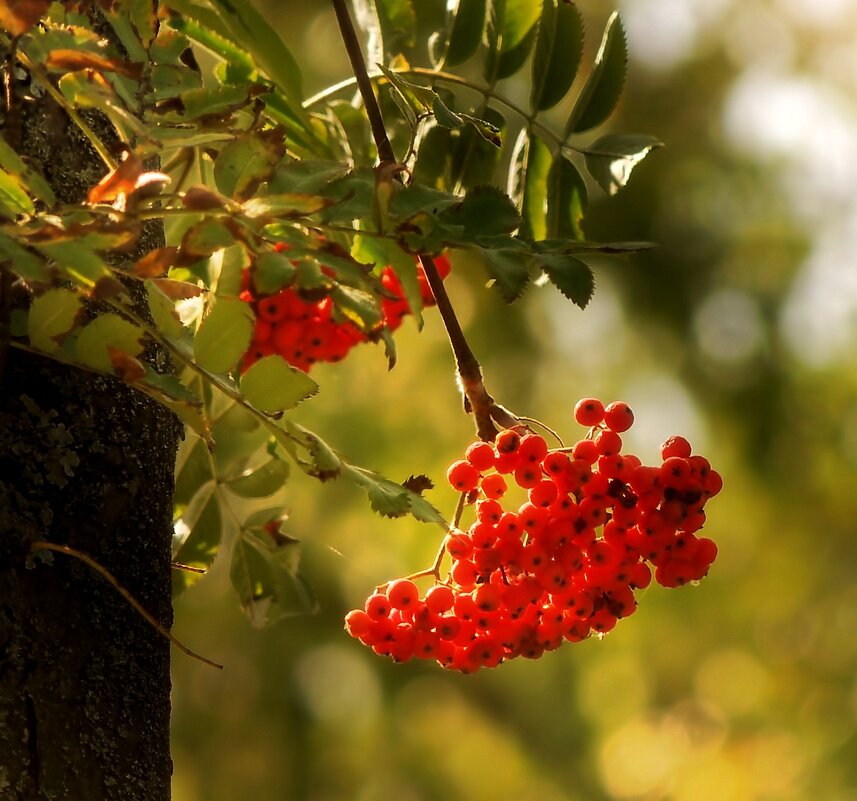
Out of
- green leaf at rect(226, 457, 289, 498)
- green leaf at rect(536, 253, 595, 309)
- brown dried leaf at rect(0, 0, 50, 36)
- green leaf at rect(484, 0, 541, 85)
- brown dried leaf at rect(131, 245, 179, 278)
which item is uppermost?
green leaf at rect(484, 0, 541, 85)

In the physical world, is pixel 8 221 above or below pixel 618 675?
below

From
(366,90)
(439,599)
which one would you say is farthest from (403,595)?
(366,90)

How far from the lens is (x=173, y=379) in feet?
2.64

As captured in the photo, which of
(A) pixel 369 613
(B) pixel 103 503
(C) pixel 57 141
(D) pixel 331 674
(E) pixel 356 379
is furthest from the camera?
(D) pixel 331 674

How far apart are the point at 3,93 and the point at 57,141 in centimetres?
6

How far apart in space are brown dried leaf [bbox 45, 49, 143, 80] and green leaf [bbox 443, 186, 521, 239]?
28 cm

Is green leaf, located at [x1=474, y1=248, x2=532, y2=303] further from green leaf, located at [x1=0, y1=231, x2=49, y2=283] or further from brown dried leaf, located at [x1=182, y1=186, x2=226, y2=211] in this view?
green leaf, located at [x1=0, y1=231, x2=49, y2=283]

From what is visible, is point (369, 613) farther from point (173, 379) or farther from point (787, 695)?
point (787, 695)

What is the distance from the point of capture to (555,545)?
1037 mm

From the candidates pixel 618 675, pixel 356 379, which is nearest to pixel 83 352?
pixel 356 379

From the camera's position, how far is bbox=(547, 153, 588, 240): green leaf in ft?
4.09

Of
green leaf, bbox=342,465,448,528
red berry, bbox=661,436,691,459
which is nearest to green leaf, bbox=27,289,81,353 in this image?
green leaf, bbox=342,465,448,528

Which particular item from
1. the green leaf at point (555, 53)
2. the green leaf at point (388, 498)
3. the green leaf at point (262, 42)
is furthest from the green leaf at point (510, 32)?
the green leaf at point (388, 498)

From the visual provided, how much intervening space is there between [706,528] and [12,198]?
4379mm
